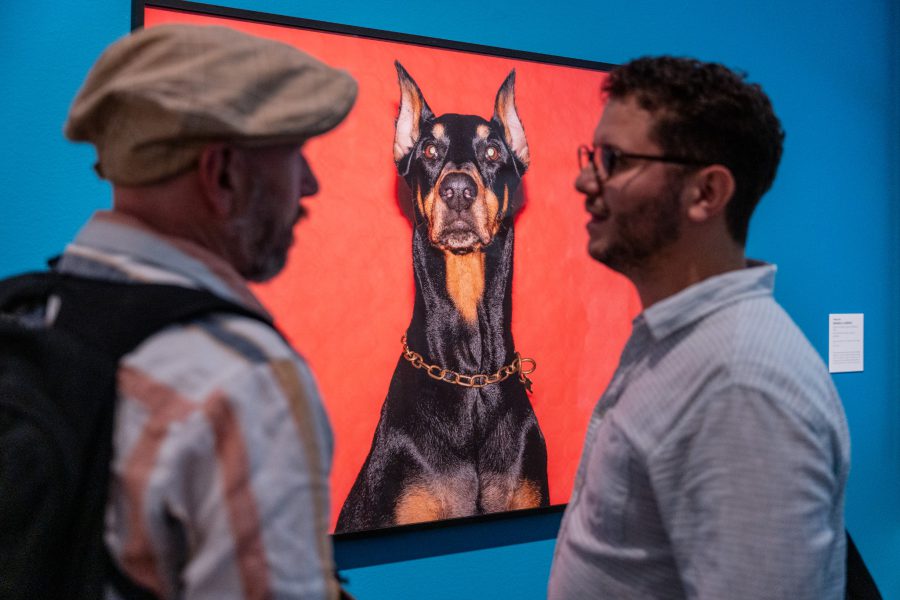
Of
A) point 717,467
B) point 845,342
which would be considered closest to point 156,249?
point 717,467

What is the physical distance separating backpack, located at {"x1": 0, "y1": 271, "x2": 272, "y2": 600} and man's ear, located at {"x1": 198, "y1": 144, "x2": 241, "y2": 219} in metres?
0.14

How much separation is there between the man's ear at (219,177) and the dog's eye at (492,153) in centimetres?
129

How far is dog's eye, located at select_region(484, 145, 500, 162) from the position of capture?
6.38ft

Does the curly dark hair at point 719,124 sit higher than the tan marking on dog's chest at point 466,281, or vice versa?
the curly dark hair at point 719,124

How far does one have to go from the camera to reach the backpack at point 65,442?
Answer: 59 cm

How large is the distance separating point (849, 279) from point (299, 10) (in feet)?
7.26

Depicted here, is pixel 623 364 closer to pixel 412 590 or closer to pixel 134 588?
pixel 134 588

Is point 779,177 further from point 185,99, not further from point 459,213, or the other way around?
point 185,99

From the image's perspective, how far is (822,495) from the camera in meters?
0.92

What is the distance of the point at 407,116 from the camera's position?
6.14 feet

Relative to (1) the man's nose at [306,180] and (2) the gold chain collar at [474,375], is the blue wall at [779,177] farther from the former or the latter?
(1) the man's nose at [306,180]

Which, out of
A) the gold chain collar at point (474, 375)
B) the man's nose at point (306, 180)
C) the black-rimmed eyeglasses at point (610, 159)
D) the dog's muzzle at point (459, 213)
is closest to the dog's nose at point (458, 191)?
the dog's muzzle at point (459, 213)

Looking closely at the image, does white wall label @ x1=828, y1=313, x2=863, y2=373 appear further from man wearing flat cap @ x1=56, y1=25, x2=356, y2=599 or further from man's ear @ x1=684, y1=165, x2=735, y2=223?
man wearing flat cap @ x1=56, y1=25, x2=356, y2=599

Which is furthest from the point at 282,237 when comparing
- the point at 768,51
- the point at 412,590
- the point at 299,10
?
the point at 768,51
